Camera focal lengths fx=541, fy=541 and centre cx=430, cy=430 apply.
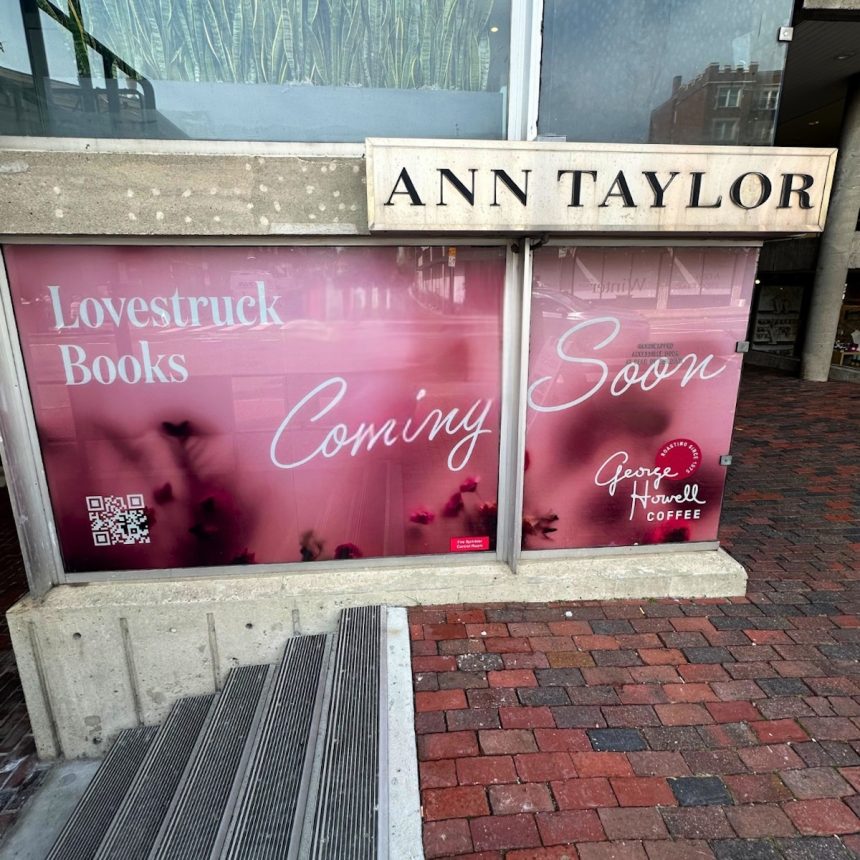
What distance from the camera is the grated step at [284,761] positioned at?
2266mm

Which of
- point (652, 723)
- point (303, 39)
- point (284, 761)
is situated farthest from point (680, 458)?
point (303, 39)

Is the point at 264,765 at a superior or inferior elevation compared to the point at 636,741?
inferior

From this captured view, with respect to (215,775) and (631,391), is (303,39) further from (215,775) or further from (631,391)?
(215,775)

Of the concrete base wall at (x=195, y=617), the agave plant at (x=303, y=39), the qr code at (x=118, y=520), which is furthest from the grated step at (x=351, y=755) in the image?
the agave plant at (x=303, y=39)

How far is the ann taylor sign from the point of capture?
9.32ft

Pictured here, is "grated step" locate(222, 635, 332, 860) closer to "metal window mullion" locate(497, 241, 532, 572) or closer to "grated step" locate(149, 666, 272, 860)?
"grated step" locate(149, 666, 272, 860)

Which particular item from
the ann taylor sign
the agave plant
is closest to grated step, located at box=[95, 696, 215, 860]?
the ann taylor sign

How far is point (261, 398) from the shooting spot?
344 centimetres

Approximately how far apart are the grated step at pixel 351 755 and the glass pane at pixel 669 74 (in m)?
3.26

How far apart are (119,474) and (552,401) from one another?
9.32 ft

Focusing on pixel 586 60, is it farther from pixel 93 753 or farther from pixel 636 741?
pixel 93 753

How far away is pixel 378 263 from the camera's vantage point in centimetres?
330

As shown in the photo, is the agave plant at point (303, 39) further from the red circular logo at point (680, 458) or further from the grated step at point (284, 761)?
the grated step at point (284, 761)

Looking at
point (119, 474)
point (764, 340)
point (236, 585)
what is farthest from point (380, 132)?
point (764, 340)
